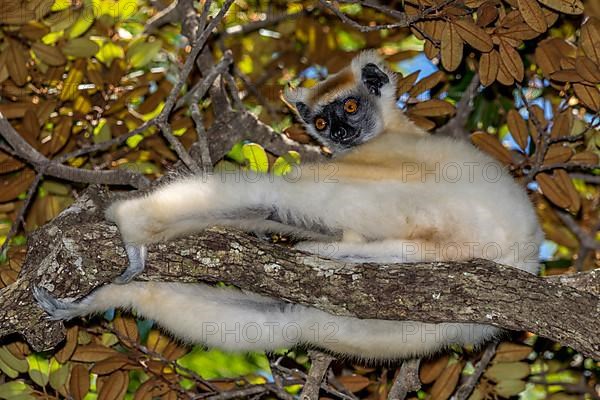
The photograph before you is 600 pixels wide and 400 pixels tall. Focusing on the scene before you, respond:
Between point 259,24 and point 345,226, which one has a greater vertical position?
point 259,24

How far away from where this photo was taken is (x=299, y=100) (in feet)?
18.4

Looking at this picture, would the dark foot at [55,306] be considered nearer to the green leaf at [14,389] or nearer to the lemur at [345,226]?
the lemur at [345,226]

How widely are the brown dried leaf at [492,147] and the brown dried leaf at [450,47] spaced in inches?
30.6

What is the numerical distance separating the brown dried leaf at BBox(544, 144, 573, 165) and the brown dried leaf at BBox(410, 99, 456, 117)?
66 cm

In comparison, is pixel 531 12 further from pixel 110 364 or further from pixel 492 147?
pixel 110 364

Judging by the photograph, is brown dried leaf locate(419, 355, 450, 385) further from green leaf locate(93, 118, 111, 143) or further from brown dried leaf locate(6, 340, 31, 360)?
green leaf locate(93, 118, 111, 143)

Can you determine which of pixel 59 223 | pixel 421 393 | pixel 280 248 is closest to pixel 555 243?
pixel 421 393

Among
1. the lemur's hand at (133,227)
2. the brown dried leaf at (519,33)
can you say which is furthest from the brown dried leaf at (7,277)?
the brown dried leaf at (519,33)

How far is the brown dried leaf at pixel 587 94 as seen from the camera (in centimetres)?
453

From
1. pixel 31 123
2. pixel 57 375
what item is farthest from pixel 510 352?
pixel 31 123

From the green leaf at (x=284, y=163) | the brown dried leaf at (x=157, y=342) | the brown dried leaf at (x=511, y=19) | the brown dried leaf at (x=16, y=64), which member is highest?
the brown dried leaf at (x=511, y=19)

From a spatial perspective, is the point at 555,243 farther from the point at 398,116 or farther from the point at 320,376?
the point at 320,376

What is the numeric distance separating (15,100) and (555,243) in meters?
4.35

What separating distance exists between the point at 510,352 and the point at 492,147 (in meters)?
1.30
